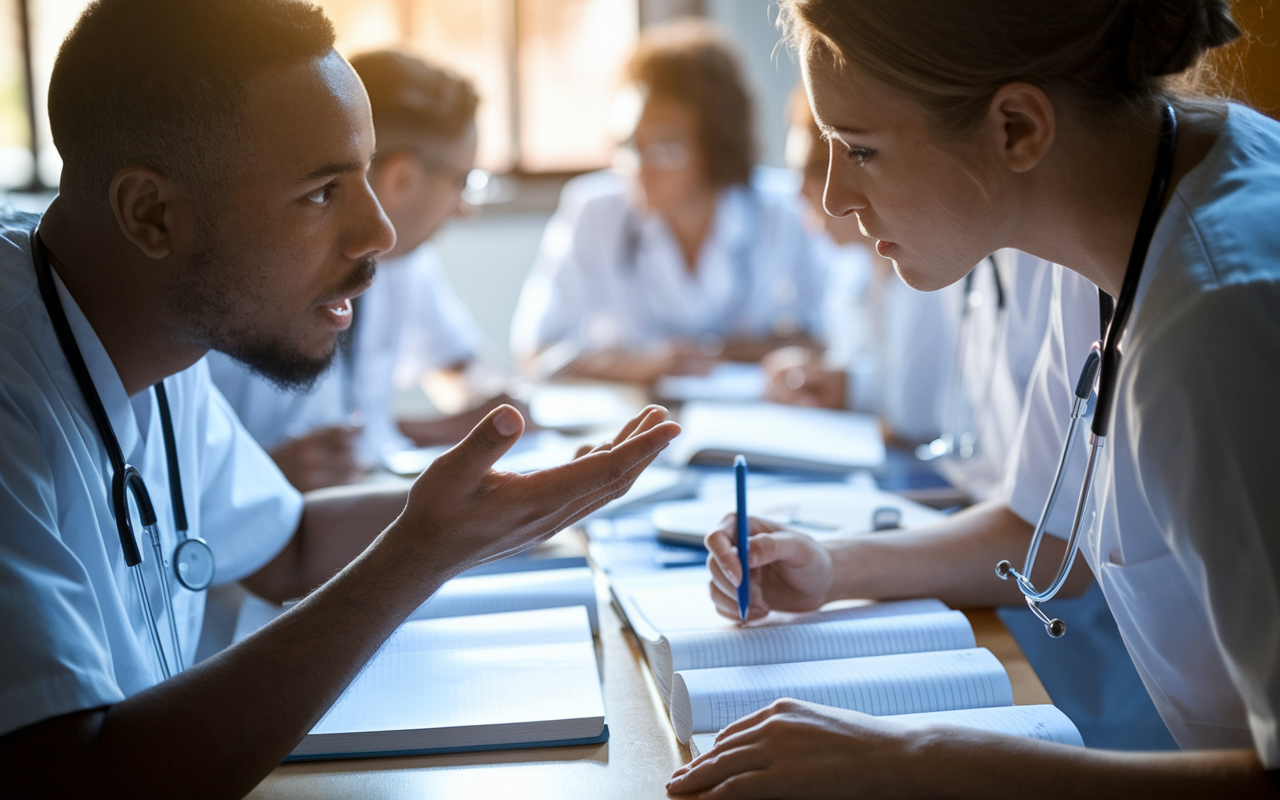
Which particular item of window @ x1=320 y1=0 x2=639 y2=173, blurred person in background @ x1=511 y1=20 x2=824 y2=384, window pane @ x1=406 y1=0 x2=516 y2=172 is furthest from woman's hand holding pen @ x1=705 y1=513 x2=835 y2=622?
window pane @ x1=406 y1=0 x2=516 y2=172

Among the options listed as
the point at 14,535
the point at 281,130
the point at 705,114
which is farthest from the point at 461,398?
the point at 14,535

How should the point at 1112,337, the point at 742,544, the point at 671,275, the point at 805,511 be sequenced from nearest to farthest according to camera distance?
the point at 1112,337, the point at 742,544, the point at 805,511, the point at 671,275

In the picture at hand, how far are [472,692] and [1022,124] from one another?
0.75m

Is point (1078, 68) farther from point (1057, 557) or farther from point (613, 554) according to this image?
point (613, 554)

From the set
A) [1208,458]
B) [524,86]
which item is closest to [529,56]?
[524,86]

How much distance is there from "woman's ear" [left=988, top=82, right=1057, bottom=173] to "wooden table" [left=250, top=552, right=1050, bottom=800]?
53 cm

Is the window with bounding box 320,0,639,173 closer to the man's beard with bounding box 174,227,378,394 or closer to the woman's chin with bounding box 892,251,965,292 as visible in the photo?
the man's beard with bounding box 174,227,378,394

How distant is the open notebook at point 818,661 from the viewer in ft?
3.16

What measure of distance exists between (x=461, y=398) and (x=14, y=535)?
1.88m

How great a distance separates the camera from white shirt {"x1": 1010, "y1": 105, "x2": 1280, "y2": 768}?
27.9 inches

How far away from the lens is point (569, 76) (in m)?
4.37

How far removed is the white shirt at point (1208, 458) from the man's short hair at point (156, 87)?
896mm

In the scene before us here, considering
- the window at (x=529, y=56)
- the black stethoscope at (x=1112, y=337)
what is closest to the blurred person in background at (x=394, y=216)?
the black stethoscope at (x=1112, y=337)

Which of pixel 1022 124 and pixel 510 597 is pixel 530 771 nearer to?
pixel 510 597
